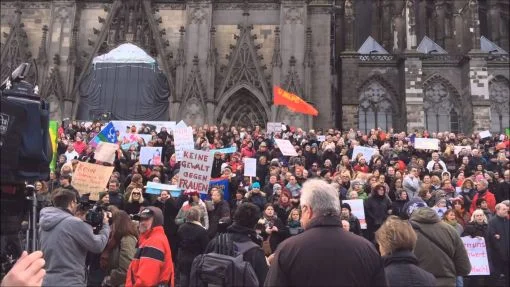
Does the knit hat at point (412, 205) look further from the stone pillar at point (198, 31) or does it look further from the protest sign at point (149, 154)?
the stone pillar at point (198, 31)

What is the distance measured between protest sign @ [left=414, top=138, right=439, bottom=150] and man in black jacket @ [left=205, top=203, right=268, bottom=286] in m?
14.1

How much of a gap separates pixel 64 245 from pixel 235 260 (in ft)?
5.76

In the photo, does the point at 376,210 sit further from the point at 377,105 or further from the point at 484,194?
the point at 377,105

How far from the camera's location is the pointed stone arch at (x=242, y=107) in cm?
2848

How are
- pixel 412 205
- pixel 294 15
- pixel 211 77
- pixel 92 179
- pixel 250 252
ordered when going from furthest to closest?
pixel 294 15, pixel 211 77, pixel 92 179, pixel 412 205, pixel 250 252

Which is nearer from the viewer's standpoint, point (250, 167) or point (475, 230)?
point (475, 230)

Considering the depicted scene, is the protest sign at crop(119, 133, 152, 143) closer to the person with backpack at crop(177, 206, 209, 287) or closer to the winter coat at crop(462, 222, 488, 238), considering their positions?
the winter coat at crop(462, 222, 488, 238)

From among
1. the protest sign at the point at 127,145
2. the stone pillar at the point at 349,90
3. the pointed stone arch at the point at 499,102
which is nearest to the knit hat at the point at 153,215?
the protest sign at the point at 127,145

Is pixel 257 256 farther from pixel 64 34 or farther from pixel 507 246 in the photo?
pixel 64 34

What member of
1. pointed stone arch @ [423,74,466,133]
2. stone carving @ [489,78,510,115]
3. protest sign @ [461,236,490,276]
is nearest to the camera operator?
protest sign @ [461,236,490,276]

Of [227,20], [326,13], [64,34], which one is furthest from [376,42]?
[64,34]

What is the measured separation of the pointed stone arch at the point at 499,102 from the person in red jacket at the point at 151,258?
32.9 meters

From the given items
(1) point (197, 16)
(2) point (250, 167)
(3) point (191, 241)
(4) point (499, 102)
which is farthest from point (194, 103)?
(3) point (191, 241)

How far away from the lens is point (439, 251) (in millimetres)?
5766
